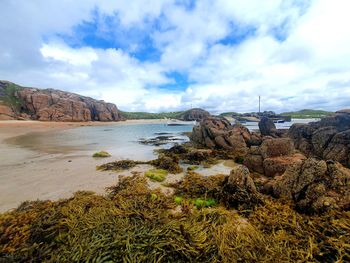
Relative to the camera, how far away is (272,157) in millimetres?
8359

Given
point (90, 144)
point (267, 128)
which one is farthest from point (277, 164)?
point (90, 144)

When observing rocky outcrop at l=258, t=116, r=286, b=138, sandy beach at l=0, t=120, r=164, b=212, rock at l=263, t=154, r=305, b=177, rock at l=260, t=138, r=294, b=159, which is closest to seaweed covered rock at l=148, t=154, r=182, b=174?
sandy beach at l=0, t=120, r=164, b=212

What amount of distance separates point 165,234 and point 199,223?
992 millimetres

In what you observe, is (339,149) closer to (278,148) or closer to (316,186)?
(278,148)

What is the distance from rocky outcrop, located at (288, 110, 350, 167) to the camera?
9.60m

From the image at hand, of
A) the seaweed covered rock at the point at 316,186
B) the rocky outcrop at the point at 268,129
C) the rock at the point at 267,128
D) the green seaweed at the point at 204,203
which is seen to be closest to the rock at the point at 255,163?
the seaweed covered rock at the point at 316,186

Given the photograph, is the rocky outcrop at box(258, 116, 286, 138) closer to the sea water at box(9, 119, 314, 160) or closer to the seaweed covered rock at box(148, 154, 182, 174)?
the sea water at box(9, 119, 314, 160)

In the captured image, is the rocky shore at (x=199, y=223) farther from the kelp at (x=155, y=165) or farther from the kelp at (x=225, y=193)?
the kelp at (x=155, y=165)

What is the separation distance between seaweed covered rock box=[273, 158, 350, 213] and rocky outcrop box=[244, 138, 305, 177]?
8.32 feet

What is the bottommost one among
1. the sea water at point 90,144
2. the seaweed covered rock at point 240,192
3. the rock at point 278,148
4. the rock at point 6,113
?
the sea water at point 90,144

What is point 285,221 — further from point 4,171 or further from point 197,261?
point 4,171

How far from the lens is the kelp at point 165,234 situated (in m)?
2.65

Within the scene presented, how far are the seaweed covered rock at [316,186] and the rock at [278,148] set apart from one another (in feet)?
11.3

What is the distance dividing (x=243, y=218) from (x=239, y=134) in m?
12.0
